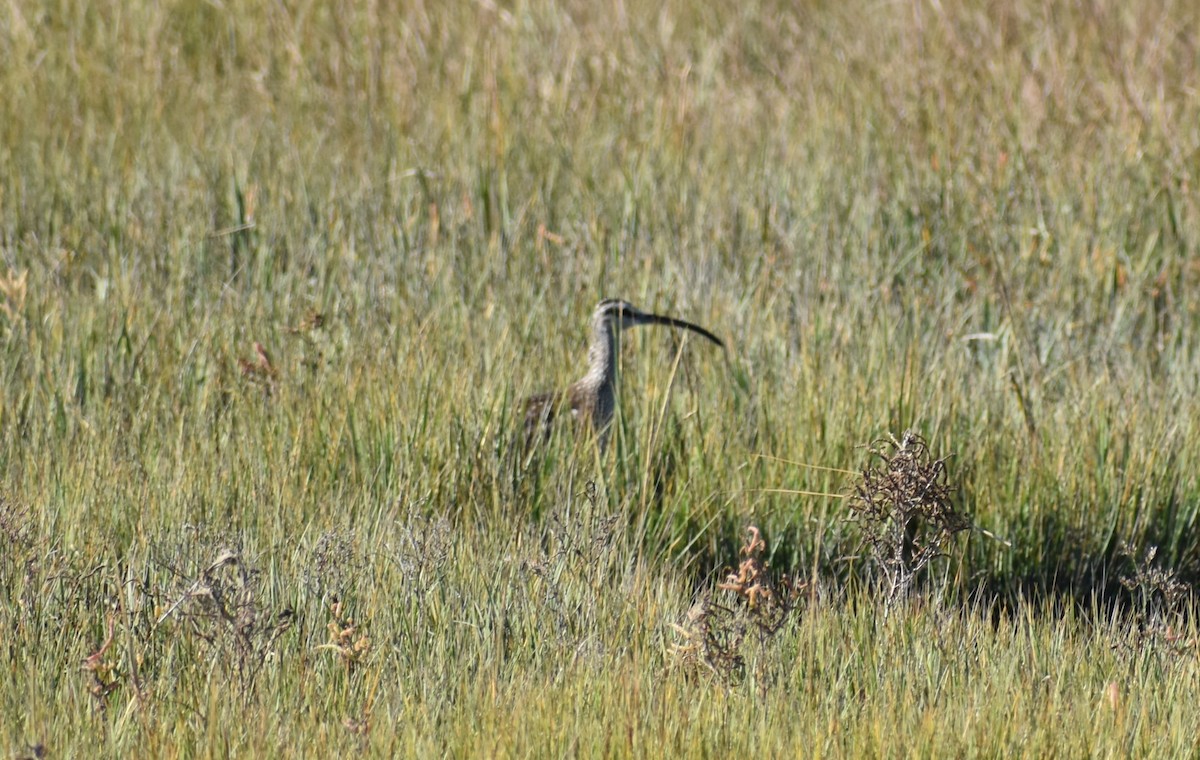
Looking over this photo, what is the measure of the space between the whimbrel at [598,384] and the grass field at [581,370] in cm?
10

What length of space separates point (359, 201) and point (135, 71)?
1.98 m

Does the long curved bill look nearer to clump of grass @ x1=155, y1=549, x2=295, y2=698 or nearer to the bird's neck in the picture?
the bird's neck

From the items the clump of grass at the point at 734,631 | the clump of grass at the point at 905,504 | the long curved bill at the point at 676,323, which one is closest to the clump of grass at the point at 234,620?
the clump of grass at the point at 734,631

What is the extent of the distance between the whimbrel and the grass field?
0.10 metres

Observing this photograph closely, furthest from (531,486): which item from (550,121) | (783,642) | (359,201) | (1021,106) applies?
(1021,106)

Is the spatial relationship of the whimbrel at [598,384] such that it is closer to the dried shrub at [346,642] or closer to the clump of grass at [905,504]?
the clump of grass at [905,504]

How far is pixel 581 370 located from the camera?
16.0 feet

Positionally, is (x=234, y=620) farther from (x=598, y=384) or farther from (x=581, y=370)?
(x=581, y=370)

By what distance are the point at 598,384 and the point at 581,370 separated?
0.94 feet

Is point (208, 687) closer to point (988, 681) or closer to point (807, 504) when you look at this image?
point (988, 681)

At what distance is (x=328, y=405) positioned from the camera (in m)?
4.13

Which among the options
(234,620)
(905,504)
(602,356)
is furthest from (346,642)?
(602,356)

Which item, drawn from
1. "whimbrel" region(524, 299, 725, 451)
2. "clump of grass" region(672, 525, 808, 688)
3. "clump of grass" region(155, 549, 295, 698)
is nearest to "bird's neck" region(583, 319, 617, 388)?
"whimbrel" region(524, 299, 725, 451)

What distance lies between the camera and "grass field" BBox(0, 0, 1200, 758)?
2.83 m
